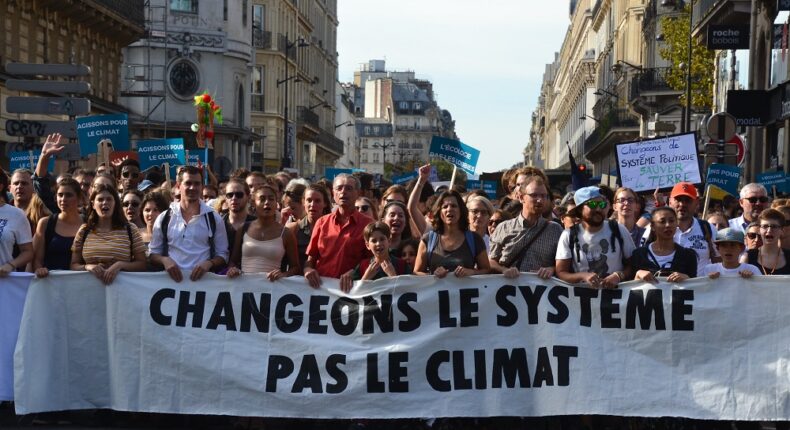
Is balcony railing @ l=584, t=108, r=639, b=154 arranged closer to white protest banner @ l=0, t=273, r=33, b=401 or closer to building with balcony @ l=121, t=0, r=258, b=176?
building with balcony @ l=121, t=0, r=258, b=176

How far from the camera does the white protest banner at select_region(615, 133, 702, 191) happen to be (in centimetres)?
1407

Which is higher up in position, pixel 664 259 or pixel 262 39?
pixel 262 39

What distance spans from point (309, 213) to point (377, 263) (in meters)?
1.27

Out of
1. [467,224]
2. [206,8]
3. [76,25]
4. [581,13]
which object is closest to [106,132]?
[467,224]

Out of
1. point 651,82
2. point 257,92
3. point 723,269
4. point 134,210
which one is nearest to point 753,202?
point 723,269

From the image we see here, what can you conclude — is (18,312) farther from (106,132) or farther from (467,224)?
(106,132)

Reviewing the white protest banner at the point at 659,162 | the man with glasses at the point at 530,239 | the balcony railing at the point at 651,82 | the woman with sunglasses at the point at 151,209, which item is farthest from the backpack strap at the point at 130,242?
the balcony railing at the point at 651,82

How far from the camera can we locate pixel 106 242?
384 inches

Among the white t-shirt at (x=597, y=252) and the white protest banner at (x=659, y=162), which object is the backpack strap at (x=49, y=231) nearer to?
the white t-shirt at (x=597, y=252)

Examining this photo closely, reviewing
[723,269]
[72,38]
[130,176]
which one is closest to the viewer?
[723,269]

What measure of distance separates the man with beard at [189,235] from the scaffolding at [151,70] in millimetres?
40509

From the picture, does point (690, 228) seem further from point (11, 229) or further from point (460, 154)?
point (460, 154)

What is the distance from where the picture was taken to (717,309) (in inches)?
372

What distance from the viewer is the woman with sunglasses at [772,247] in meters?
10.3
